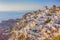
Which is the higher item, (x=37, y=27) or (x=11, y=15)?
(x=11, y=15)

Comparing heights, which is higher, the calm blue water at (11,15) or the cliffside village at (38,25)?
Answer: the calm blue water at (11,15)

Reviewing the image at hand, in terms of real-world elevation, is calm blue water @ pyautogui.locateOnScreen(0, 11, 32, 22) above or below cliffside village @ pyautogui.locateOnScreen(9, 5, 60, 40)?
above

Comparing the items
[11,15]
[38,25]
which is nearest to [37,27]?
[38,25]

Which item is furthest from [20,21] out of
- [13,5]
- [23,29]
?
[13,5]

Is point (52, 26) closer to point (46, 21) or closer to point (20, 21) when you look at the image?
point (46, 21)

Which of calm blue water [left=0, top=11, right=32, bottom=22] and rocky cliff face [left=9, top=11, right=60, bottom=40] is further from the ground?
calm blue water [left=0, top=11, right=32, bottom=22]

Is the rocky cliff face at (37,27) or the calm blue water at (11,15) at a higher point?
the calm blue water at (11,15)

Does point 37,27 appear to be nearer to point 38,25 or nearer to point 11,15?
point 38,25

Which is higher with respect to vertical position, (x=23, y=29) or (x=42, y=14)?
(x=42, y=14)
